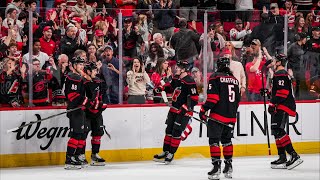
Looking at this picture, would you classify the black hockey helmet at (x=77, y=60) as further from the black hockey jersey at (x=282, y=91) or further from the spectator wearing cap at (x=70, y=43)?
the black hockey jersey at (x=282, y=91)

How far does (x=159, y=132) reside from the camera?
15375 mm

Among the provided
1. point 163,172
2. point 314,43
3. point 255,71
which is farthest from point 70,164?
point 314,43

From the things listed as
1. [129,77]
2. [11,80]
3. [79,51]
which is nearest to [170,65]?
[129,77]

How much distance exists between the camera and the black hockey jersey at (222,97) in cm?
1272

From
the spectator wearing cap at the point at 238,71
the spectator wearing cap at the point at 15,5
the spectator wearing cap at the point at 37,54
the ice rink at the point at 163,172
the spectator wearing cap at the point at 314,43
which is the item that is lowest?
the ice rink at the point at 163,172

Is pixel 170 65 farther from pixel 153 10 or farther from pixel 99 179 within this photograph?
pixel 99 179

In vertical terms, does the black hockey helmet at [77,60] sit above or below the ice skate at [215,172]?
above

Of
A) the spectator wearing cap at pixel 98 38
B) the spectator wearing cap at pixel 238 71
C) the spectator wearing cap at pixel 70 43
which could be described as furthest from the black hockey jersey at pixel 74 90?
the spectator wearing cap at pixel 238 71

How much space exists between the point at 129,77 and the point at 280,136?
8.41 feet

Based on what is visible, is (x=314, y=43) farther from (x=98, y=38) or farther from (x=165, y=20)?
(x=98, y=38)

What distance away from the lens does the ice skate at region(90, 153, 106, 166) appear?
47.5ft

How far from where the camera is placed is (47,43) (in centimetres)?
1438

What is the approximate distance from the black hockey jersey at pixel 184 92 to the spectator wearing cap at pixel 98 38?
1288 mm

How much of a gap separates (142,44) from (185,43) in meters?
0.74
